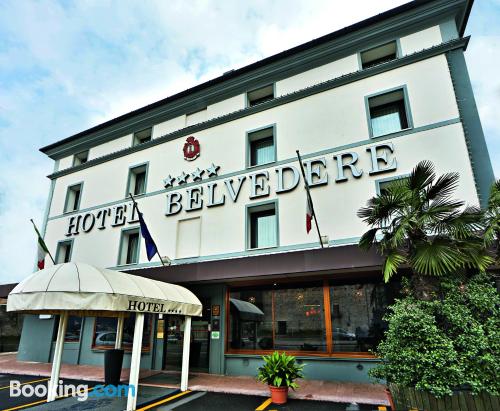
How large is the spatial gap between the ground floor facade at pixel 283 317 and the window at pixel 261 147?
496cm

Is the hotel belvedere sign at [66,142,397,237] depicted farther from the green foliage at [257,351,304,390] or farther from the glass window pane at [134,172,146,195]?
the green foliage at [257,351,304,390]

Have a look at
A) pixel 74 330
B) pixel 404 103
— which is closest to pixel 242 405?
pixel 74 330

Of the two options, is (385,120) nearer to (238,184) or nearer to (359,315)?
(238,184)

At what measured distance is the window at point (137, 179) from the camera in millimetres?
16703

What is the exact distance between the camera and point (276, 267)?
1048 cm

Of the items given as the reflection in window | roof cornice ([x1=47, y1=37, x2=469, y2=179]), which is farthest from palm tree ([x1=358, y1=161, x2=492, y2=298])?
roof cornice ([x1=47, y1=37, x2=469, y2=179])

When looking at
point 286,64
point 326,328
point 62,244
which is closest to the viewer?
point 326,328

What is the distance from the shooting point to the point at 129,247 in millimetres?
16016

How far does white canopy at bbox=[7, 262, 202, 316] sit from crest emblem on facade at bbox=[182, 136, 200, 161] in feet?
26.0

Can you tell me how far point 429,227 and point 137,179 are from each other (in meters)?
14.1

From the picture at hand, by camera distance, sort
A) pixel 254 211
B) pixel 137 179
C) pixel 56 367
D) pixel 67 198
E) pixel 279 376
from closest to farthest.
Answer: pixel 279 376 < pixel 56 367 < pixel 254 211 < pixel 137 179 < pixel 67 198

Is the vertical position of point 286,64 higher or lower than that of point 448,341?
higher

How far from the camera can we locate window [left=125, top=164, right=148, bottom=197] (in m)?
16.7

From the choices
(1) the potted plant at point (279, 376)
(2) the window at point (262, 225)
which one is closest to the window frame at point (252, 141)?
(2) the window at point (262, 225)
